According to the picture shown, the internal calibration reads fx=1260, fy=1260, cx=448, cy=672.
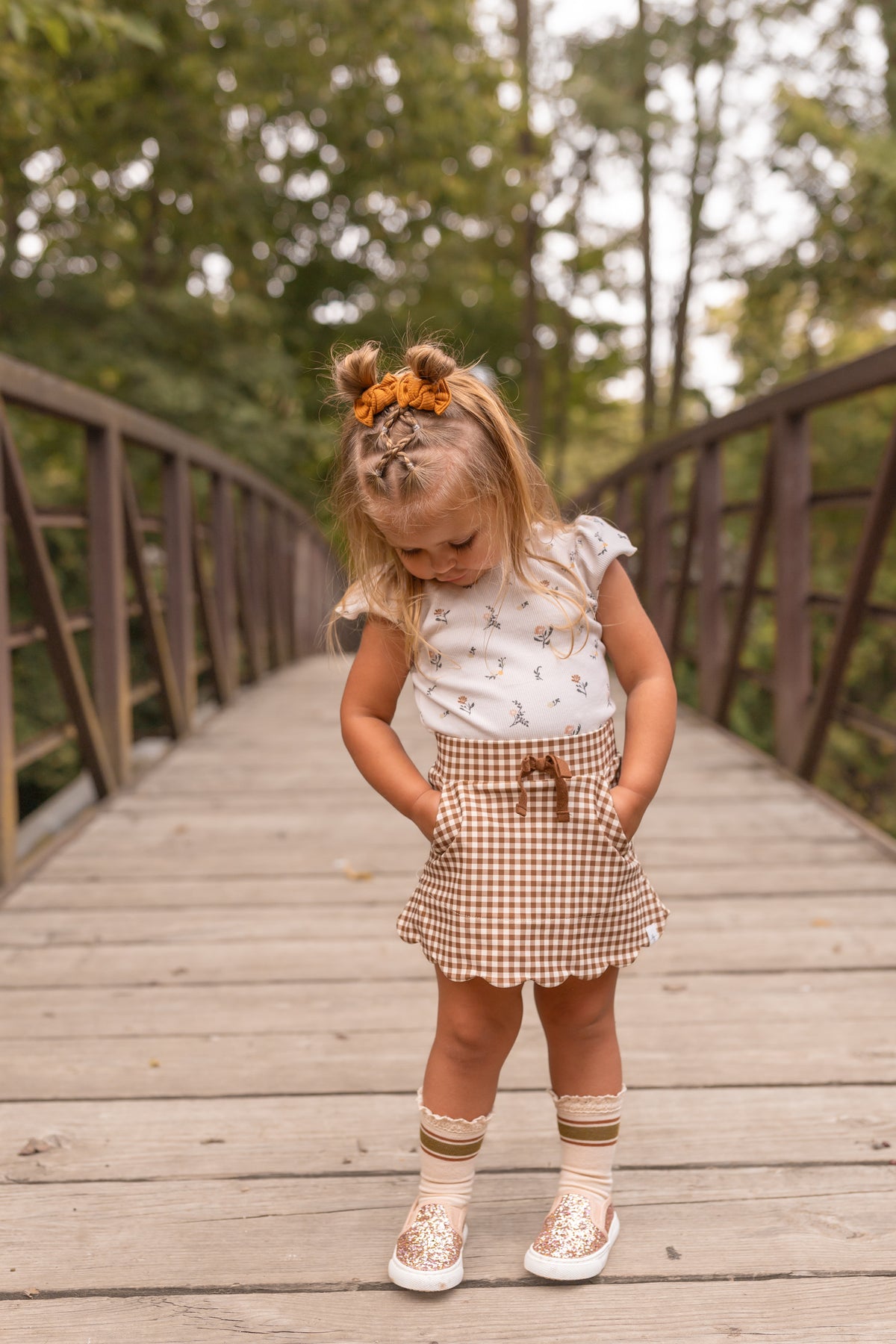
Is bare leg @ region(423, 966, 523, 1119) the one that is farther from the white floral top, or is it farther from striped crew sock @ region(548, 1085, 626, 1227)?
the white floral top

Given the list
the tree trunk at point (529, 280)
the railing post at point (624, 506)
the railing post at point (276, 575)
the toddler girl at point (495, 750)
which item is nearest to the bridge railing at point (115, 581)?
the railing post at point (276, 575)

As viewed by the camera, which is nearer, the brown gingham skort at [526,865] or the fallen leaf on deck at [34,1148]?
the brown gingham skort at [526,865]

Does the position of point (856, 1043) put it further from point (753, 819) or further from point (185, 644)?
point (185, 644)

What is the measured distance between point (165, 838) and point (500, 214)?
43.4 feet

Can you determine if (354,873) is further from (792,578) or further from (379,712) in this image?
(792,578)

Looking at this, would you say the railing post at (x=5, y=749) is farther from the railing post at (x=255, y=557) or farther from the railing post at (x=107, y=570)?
the railing post at (x=255, y=557)

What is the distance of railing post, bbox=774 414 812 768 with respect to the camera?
12.5 feet

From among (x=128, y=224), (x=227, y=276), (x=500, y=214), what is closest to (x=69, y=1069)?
(x=128, y=224)

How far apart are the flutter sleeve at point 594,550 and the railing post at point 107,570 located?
2.54 metres

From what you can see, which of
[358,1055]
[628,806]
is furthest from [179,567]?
[628,806]

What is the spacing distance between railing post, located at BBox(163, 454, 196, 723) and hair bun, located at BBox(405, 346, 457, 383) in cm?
353

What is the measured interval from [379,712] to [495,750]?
18cm

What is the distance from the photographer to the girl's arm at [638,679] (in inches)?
55.6

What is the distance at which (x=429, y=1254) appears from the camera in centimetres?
135
